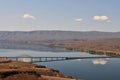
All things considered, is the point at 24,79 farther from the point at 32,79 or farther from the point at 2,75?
the point at 2,75

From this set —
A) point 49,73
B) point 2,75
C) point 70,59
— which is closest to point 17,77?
point 2,75

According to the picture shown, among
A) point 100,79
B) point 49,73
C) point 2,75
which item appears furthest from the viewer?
point 100,79

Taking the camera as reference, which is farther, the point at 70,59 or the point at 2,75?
the point at 70,59

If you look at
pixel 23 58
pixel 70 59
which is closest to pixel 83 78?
pixel 70 59

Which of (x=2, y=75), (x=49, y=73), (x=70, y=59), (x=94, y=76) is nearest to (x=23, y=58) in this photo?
(x=70, y=59)

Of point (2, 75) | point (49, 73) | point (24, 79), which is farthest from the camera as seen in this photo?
point (49, 73)

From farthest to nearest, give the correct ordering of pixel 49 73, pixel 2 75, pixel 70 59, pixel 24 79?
1. pixel 70 59
2. pixel 49 73
3. pixel 2 75
4. pixel 24 79

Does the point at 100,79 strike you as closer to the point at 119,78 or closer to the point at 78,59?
the point at 119,78

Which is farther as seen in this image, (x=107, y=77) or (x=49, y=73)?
(x=107, y=77)

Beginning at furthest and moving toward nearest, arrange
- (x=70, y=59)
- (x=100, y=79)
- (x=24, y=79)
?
(x=70, y=59) < (x=100, y=79) < (x=24, y=79)
